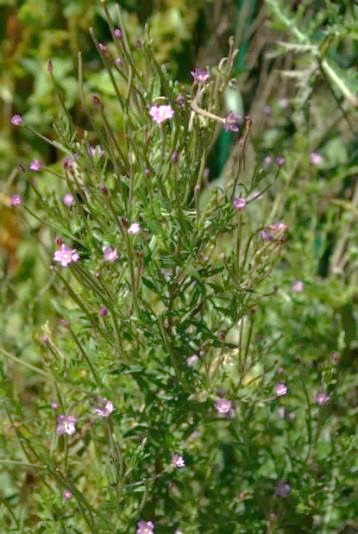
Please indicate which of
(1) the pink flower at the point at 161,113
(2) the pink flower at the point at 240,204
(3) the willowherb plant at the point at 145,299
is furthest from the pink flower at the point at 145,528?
(1) the pink flower at the point at 161,113

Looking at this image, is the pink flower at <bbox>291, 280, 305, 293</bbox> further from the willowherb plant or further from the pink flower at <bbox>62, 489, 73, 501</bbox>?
the pink flower at <bbox>62, 489, 73, 501</bbox>

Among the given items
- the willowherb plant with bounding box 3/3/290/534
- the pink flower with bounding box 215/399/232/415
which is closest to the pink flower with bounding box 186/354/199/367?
the willowherb plant with bounding box 3/3/290/534

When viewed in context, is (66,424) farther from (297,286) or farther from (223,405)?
(297,286)

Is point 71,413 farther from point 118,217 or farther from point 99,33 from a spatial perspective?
point 99,33

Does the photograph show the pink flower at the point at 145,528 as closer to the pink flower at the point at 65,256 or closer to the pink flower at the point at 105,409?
the pink flower at the point at 105,409

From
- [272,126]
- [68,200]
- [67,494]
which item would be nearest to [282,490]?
[67,494]

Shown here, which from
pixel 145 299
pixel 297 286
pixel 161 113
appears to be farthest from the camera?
pixel 297 286
